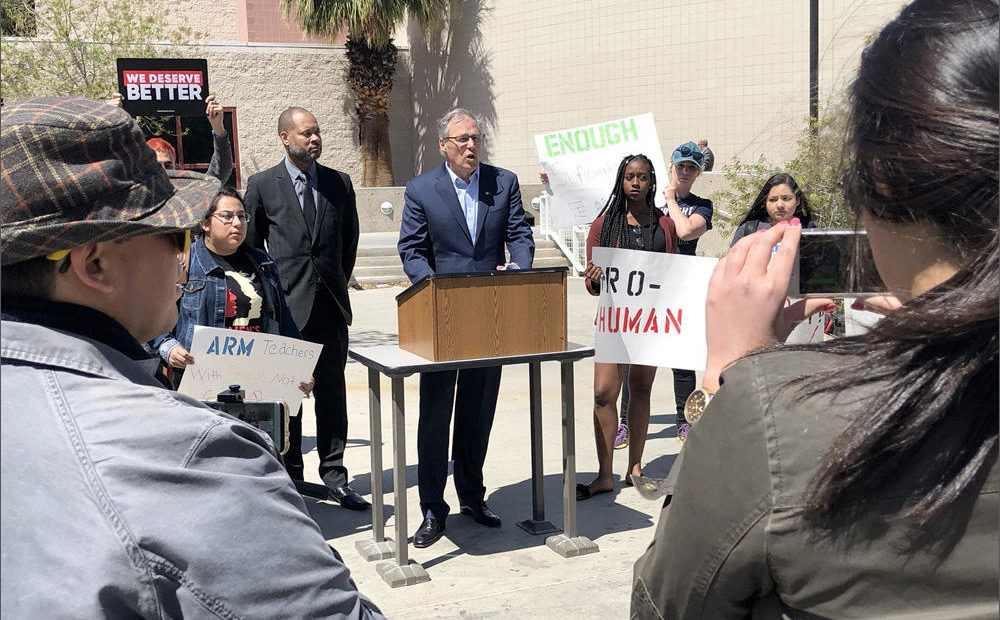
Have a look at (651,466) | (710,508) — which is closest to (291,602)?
(710,508)

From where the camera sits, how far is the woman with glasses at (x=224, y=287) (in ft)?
16.3

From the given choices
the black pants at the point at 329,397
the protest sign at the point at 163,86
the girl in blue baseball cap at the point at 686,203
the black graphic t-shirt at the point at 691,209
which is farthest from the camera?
the protest sign at the point at 163,86

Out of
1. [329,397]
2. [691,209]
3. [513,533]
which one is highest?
[691,209]

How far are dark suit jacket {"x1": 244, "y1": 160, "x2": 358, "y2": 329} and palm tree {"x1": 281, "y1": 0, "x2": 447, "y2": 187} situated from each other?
79.6 ft

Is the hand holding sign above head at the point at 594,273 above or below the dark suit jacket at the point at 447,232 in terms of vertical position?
below

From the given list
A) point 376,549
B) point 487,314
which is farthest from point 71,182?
point 376,549

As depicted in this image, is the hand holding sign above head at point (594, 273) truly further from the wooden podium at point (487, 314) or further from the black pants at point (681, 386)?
the black pants at point (681, 386)

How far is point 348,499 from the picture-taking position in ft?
19.5

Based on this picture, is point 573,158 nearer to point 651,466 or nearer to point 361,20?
point 651,466

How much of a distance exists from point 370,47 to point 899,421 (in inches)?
1217

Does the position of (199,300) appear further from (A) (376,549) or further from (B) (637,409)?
(B) (637,409)

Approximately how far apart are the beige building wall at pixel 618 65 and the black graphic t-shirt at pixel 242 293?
1729 cm

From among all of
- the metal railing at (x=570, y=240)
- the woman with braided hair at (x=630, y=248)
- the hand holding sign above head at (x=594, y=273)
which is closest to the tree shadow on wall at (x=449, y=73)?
the metal railing at (x=570, y=240)

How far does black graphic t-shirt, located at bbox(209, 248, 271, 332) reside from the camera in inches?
202
